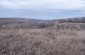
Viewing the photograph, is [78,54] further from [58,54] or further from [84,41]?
[84,41]

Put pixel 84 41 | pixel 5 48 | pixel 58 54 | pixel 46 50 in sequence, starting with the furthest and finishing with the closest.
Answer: pixel 84 41 < pixel 5 48 < pixel 46 50 < pixel 58 54

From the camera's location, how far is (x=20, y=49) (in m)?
6.69

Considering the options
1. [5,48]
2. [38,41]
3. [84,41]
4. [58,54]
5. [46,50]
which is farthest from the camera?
[84,41]

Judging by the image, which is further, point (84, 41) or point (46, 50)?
point (84, 41)

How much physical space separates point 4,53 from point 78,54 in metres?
3.01

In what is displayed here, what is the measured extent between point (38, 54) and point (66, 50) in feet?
3.67

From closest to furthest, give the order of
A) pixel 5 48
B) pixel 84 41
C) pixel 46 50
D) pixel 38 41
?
pixel 46 50
pixel 5 48
pixel 38 41
pixel 84 41

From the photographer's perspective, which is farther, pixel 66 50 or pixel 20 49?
pixel 20 49

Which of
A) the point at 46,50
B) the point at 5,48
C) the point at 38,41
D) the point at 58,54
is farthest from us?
the point at 38,41

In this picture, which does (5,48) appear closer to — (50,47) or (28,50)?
(28,50)

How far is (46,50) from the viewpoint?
629 cm

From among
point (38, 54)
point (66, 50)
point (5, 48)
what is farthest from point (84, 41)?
point (5, 48)

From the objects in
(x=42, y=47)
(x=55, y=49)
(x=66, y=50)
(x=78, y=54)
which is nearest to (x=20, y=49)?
(x=42, y=47)

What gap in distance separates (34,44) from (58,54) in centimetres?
173
